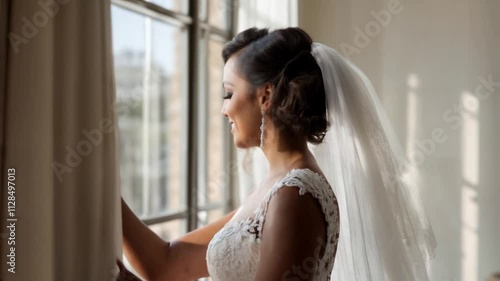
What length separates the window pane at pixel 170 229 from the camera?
2.56 metres

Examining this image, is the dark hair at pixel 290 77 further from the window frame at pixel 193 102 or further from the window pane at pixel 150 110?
the window frame at pixel 193 102

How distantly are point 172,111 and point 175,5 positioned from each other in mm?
497

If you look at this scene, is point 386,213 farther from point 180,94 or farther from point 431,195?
point 431,195

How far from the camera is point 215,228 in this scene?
1923 millimetres

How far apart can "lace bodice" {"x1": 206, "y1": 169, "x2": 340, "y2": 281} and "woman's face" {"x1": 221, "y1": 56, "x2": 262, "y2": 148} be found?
19 centimetres

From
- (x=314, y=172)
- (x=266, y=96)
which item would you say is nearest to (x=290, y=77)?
(x=266, y=96)

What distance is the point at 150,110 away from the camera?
2.55 metres

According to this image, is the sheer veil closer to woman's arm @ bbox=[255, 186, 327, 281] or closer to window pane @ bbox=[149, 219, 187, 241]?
woman's arm @ bbox=[255, 186, 327, 281]

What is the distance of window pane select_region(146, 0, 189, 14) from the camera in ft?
8.34

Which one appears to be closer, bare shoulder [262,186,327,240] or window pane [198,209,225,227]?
bare shoulder [262,186,327,240]

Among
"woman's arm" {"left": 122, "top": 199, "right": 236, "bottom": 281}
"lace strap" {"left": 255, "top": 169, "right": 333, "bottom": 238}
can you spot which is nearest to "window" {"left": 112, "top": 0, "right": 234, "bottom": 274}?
"woman's arm" {"left": 122, "top": 199, "right": 236, "bottom": 281}

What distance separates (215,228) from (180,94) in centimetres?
98

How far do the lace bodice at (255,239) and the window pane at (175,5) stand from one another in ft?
4.18

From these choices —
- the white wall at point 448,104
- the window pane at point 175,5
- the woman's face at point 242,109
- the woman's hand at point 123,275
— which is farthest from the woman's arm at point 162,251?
the white wall at point 448,104
